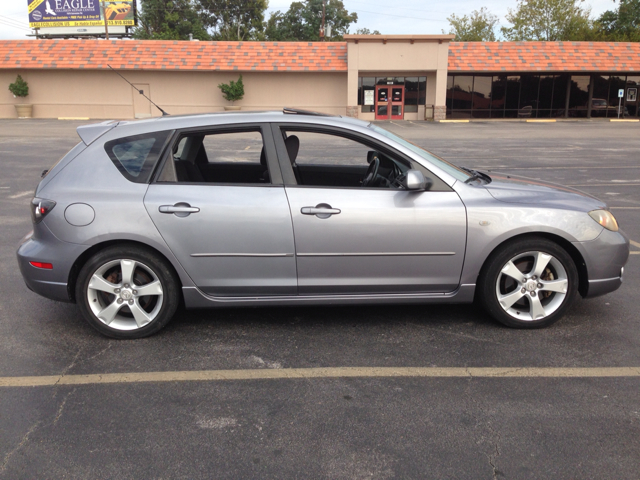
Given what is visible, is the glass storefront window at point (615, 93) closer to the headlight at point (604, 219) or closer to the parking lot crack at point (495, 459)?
the headlight at point (604, 219)

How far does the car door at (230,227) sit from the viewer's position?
13.3 feet

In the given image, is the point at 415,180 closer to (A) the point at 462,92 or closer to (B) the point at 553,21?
(A) the point at 462,92

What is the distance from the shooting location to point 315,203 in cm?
408

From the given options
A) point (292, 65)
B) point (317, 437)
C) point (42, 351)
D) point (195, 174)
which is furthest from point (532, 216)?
point (292, 65)

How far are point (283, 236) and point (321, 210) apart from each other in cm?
33

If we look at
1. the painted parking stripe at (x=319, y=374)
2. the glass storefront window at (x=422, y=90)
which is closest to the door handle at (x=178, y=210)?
the painted parking stripe at (x=319, y=374)

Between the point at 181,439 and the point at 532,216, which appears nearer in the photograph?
the point at 181,439

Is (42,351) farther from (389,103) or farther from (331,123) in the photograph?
(389,103)

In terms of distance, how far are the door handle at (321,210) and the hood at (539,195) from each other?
122 cm

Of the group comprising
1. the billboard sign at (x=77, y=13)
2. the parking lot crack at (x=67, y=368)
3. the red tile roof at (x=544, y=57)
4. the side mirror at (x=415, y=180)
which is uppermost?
the billboard sign at (x=77, y=13)

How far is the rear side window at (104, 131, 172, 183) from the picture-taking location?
13.7 ft

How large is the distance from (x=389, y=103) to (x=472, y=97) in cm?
612

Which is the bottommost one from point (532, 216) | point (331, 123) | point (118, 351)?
point (118, 351)

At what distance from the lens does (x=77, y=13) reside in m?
46.4
